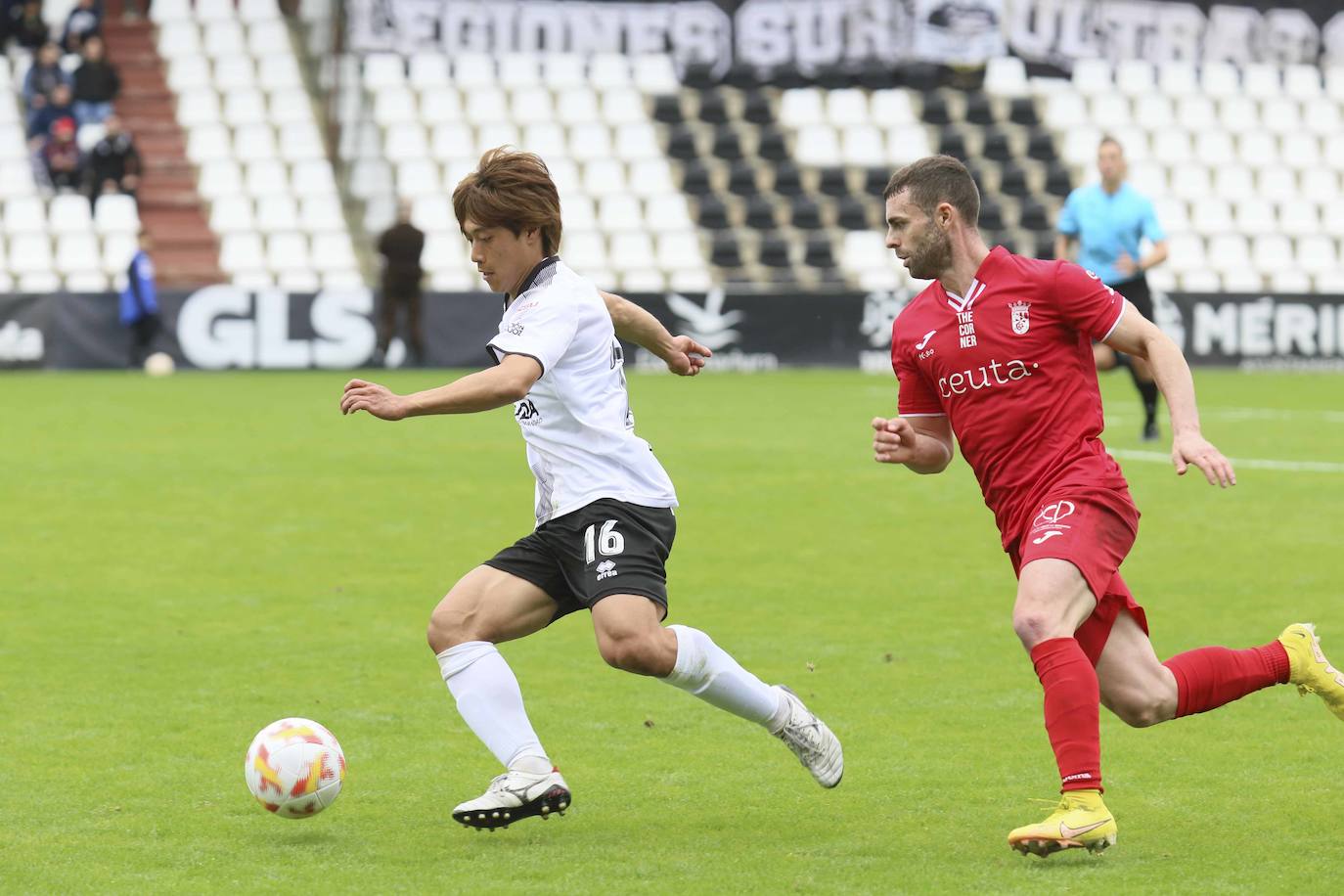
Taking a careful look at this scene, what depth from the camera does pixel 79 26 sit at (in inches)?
1033

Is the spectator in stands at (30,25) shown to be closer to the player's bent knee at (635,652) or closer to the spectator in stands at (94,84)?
the spectator in stands at (94,84)

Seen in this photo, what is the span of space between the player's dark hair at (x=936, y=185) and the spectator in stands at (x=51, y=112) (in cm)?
2148

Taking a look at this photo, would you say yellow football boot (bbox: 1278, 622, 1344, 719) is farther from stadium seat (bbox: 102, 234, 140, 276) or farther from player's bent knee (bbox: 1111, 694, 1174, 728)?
stadium seat (bbox: 102, 234, 140, 276)

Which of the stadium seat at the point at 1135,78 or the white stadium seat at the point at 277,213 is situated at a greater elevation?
the stadium seat at the point at 1135,78

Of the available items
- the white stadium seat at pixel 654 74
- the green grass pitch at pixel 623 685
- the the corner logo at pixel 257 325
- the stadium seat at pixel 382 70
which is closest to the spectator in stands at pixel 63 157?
the the corner logo at pixel 257 325

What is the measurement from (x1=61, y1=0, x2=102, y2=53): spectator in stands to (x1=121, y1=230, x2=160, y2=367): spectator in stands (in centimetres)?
467

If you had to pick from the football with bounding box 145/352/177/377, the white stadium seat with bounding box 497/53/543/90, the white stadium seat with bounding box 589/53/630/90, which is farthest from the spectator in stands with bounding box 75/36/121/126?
the white stadium seat with bounding box 589/53/630/90

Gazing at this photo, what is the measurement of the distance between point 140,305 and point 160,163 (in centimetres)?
478

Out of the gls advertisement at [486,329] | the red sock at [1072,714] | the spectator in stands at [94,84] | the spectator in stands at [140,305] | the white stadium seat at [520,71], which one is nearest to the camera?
the red sock at [1072,714]

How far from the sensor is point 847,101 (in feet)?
96.8

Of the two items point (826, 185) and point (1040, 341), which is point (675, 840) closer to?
point (1040, 341)

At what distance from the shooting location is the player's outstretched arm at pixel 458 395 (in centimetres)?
483

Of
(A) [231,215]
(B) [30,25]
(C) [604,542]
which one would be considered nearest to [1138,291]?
(C) [604,542]

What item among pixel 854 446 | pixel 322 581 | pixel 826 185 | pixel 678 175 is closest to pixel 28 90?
pixel 678 175
